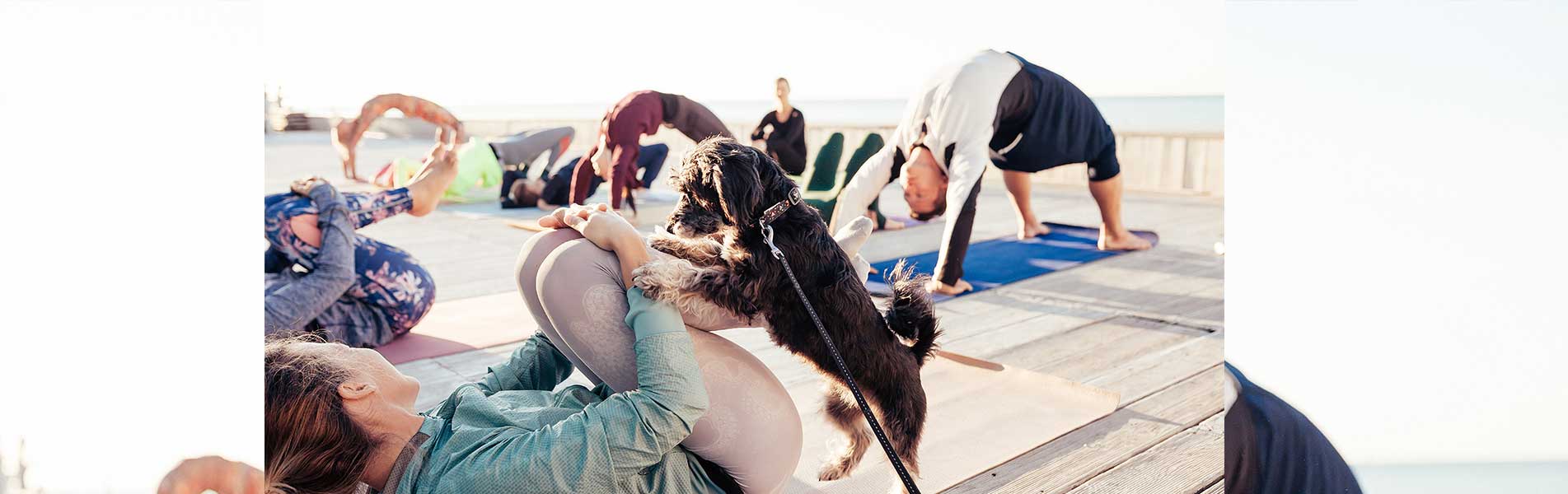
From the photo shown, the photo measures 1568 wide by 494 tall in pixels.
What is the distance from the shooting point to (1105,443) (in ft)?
8.89

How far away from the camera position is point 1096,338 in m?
3.96

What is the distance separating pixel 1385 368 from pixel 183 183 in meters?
1.56

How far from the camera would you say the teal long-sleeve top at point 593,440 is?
4.74 ft

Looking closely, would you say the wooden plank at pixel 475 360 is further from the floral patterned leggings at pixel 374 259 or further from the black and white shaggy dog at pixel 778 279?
the black and white shaggy dog at pixel 778 279

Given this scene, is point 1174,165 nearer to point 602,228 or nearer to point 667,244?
point 667,244

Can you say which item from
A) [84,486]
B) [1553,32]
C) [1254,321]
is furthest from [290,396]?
[1553,32]

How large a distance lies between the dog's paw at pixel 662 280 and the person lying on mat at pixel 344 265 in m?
2.08

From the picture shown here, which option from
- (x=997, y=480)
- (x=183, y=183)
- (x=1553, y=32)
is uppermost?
(x=1553, y=32)

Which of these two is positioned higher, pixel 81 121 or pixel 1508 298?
pixel 81 121

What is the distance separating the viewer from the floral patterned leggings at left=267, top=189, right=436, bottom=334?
340cm

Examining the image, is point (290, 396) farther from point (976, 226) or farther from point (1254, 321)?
point (976, 226)

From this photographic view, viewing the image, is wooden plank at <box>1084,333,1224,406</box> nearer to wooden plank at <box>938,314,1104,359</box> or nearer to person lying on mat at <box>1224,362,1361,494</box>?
wooden plank at <box>938,314,1104,359</box>

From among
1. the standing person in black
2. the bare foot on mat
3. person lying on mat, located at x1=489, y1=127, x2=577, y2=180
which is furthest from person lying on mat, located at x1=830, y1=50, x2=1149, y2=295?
person lying on mat, located at x1=489, y1=127, x2=577, y2=180

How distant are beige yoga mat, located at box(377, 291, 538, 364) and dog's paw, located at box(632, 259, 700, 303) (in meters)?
2.00
